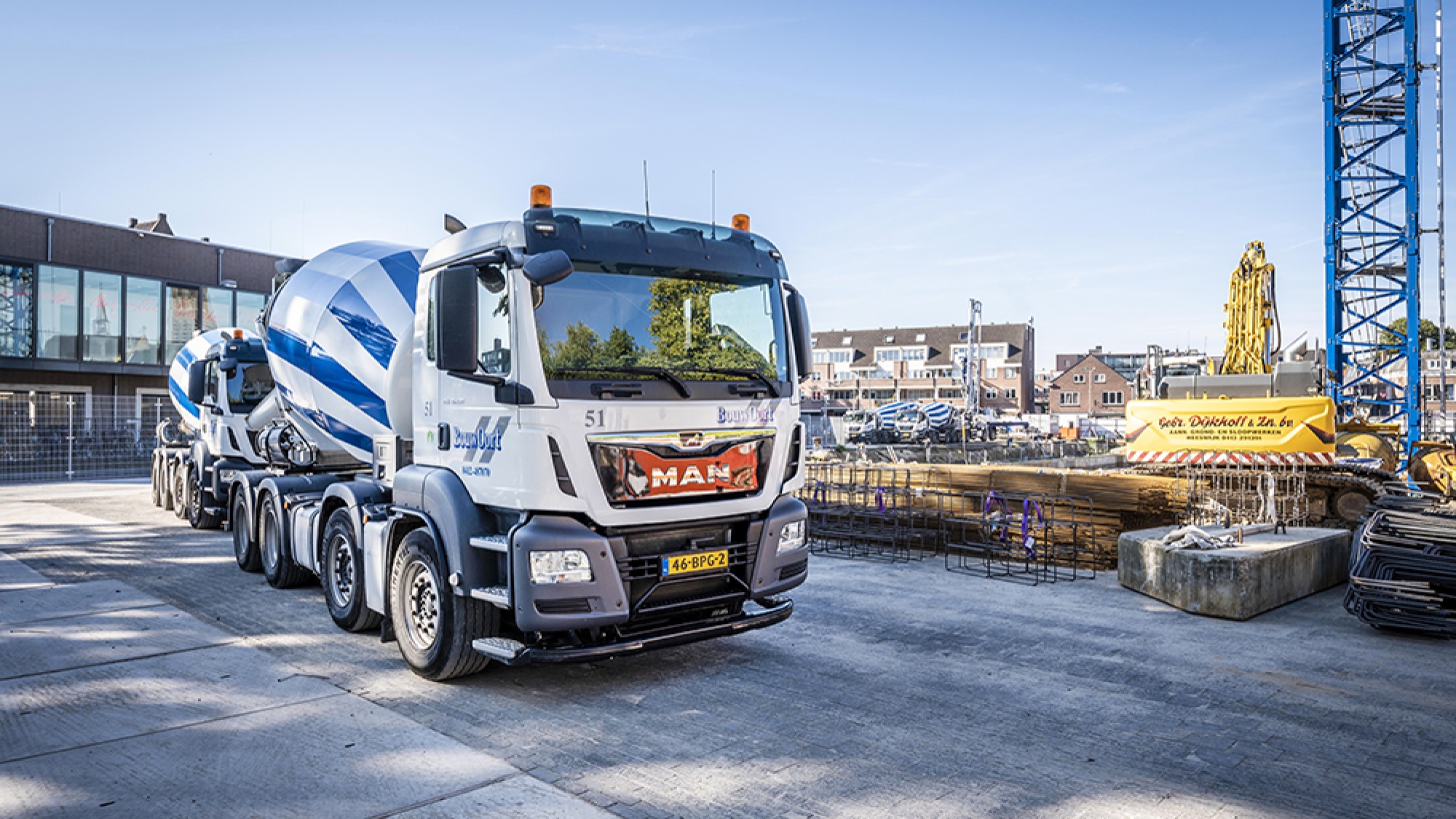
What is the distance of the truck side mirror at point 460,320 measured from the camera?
19.4 ft

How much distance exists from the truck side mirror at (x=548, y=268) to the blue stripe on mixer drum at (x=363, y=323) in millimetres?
2701

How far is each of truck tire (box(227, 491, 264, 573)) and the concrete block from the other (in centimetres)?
999

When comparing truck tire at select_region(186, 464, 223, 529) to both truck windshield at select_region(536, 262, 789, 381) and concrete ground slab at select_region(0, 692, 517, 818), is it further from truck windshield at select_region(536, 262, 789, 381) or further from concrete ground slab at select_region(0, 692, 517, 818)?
truck windshield at select_region(536, 262, 789, 381)

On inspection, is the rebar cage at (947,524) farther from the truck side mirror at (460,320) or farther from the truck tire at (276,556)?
the truck side mirror at (460,320)

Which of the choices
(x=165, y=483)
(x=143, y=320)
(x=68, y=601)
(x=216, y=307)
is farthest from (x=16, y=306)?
(x=68, y=601)

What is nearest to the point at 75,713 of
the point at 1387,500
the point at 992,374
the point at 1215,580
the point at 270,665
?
the point at 270,665

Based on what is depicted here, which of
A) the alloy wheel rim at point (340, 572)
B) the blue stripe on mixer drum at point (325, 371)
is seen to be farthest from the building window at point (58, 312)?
the alloy wheel rim at point (340, 572)

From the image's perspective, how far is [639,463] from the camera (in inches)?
229

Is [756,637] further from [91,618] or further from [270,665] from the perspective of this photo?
[91,618]

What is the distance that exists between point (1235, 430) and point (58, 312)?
32.7 m

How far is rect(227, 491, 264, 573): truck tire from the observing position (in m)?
10.5

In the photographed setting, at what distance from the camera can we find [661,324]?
20.0ft

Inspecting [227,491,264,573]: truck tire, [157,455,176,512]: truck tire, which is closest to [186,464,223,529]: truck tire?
[157,455,176,512]: truck tire

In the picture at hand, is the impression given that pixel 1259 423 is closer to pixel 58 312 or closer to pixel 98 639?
pixel 98 639
